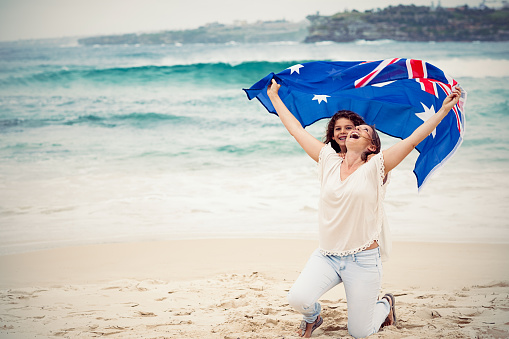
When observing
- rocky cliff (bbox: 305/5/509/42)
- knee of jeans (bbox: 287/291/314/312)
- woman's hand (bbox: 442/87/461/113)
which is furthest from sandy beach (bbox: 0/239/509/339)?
rocky cliff (bbox: 305/5/509/42)

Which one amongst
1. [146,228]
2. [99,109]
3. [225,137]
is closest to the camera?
[146,228]

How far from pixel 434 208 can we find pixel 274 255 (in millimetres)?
2708

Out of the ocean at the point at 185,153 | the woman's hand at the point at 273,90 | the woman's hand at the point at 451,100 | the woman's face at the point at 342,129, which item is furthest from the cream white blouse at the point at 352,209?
the ocean at the point at 185,153

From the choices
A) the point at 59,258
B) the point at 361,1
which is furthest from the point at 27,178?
the point at 361,1

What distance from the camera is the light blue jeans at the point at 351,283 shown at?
2.90m

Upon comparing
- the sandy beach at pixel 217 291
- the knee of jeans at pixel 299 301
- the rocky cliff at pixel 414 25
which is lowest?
the sandy beach at pixel 217 291

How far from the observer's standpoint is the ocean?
6.27 metres

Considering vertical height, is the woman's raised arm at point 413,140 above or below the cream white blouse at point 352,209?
above

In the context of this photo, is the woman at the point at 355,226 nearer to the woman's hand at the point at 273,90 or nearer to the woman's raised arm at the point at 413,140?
the woman's raised arm at the point at 413,140

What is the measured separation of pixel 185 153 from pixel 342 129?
26.0ft

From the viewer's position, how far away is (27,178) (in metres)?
8.74

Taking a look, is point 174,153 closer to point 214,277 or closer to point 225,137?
point 225,137

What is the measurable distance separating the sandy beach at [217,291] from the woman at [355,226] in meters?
0.30

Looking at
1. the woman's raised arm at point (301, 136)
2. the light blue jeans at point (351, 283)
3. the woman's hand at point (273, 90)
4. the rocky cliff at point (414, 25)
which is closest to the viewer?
the light blue jeans at point (351, 283)
